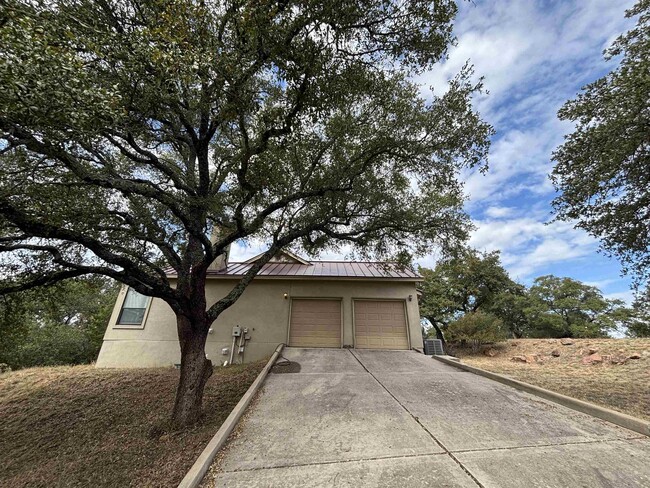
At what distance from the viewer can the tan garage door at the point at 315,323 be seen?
9.98 metres

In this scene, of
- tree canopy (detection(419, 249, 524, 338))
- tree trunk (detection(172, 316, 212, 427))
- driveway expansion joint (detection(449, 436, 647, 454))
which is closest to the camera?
driveway expansion joint (detection(449, 436, 647, 454))

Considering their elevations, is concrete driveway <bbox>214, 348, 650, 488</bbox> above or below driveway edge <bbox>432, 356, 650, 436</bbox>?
below

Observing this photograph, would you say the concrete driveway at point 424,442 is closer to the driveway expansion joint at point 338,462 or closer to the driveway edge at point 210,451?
the driveway expansion joint at point 338,462

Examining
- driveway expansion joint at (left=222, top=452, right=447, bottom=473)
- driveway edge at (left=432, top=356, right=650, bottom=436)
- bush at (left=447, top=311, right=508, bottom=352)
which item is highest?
bush at (left=447, top=311, right=508, bottom=352)

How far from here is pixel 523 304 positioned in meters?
20.3

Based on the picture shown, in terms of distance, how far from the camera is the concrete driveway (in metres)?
2.44

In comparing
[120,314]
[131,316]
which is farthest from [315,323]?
[120,314]

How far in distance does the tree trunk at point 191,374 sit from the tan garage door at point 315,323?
17.2ft

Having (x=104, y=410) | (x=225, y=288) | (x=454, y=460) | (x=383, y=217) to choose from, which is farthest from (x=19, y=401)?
(x=383, y=217)

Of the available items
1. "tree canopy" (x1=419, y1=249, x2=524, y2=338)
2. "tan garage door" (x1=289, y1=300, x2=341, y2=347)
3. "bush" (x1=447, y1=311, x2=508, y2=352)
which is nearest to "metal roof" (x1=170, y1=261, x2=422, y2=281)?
"tan garage door" (x1=289, y1=300, x2=341, y2=347)

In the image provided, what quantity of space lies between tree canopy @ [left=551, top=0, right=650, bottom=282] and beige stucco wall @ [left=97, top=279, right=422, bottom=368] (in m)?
5.91

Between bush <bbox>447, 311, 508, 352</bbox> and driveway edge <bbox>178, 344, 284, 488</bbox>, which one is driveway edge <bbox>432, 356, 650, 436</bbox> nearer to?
driveway edge <bbox>178, 344, 284, 488</bbox>

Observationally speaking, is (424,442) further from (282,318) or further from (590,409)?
(282,318)

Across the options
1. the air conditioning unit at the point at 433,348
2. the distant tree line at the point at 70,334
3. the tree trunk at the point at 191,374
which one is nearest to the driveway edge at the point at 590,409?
the air conditioning unit at the point at 433,348
